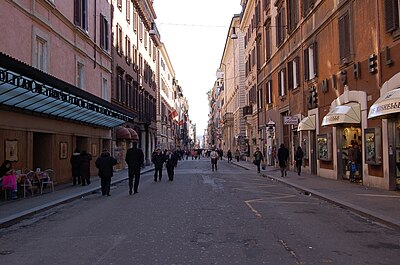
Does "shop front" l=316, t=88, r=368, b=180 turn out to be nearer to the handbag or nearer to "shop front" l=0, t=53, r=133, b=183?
"shop front" l=0, t=53, r=133, b=183

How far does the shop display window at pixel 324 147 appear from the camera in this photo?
71.4 feet

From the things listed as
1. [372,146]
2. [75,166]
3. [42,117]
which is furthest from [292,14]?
[42,117]

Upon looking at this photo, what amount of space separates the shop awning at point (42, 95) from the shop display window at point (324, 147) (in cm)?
1044

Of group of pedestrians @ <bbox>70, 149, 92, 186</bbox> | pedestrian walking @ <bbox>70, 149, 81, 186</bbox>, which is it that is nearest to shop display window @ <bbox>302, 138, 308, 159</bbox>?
group of pedestrians @ <bbox>70, 149, 92, 186</bbox>

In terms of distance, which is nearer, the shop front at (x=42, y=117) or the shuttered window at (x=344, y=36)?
the shop front at (x=42, y=117)

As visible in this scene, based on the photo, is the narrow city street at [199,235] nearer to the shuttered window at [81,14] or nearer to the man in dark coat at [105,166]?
the man in dark coat at [105,166]

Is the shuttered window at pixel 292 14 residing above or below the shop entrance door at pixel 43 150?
above

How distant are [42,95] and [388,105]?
11.0 m

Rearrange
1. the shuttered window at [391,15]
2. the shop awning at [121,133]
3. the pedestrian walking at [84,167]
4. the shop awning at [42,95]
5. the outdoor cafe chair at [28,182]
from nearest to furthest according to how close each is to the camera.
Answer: the shop awning at [42,95]
the shuttered window at [391,15]
the outdoor cafe chair at [28,182]
the pedestrian walking at [84,167]
the shop awning at [121,133]

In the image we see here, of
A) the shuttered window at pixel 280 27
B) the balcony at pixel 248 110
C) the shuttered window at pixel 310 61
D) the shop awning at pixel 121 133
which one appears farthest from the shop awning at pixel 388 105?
the balcony at pixel 248 110

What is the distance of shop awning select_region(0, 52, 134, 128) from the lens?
1255 centimetres

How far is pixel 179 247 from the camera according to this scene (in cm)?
758

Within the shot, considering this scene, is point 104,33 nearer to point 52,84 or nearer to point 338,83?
point 338,83

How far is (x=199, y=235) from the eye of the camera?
339 inches
